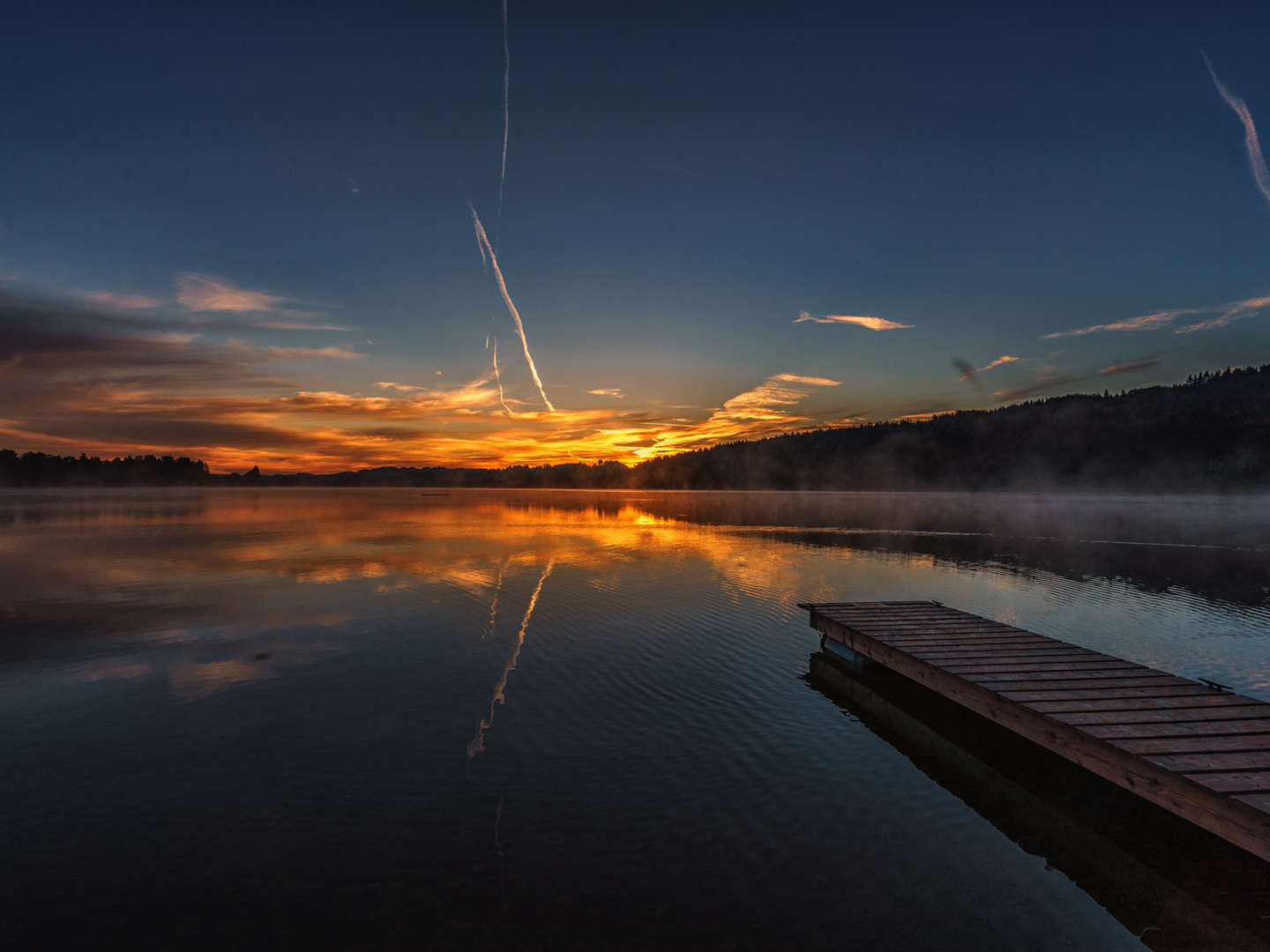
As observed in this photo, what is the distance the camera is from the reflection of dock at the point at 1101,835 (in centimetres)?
590

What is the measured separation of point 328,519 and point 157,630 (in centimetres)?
5316

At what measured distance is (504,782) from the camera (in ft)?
26.8

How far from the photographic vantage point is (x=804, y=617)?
61.5 feet

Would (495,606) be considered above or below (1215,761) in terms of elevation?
below

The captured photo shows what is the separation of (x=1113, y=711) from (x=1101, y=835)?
1.80m

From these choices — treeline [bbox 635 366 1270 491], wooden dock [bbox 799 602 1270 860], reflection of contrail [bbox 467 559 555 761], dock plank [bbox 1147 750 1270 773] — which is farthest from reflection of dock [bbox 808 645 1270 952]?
treeline [bbox 635 366 1270 491]

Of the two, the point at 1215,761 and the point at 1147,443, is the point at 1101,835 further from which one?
the point at 1147,443

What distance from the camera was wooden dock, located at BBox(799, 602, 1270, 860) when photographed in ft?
20.6

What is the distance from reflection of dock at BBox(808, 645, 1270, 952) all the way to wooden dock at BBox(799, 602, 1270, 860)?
67 centimetres

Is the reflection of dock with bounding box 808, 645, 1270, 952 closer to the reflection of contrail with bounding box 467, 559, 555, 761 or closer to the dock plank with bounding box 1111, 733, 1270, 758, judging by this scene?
the dock plank with bounding box 1111, 733, 1270, 758

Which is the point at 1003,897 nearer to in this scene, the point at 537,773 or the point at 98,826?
the point at 537,773

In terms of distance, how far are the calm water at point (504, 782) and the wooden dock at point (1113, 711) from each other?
1042mm

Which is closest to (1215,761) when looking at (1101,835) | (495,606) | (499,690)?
(1101,835)

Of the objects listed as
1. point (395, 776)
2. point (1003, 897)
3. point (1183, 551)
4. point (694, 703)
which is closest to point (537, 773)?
point (395, 776)
